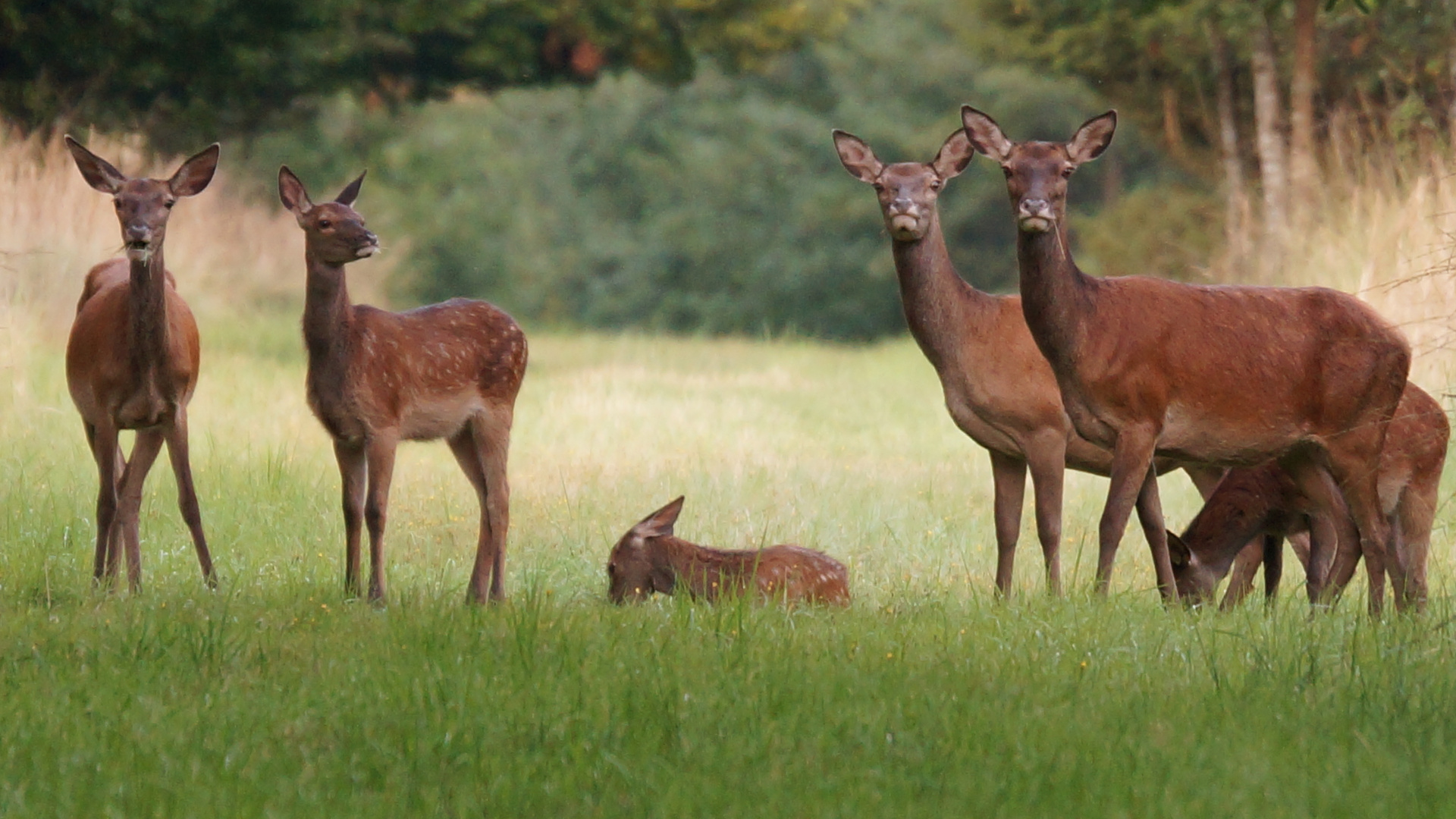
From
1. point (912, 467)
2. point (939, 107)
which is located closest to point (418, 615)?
point (912, 467)

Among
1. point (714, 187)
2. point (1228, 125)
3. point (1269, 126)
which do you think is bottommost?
point (1269, 126)

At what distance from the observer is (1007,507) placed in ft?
28.3

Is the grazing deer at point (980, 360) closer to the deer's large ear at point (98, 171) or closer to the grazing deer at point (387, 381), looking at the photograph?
the grazing deer at point (387, 381)

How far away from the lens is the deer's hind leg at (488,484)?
8.30 m

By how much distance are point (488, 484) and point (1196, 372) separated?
10.3 ft

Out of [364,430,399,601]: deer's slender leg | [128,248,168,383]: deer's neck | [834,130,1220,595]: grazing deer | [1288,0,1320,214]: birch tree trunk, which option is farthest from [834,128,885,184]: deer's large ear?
[1288,0,1320,214]: birch tree trunk

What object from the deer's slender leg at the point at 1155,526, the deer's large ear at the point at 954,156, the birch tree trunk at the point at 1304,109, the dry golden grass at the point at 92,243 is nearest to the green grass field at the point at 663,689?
the deer's slender leg at the point at 1155,526

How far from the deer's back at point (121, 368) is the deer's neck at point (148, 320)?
0.09ft

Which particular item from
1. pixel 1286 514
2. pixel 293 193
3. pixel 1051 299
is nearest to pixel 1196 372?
pixel 1051 299

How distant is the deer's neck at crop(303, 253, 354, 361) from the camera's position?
7.93 metres

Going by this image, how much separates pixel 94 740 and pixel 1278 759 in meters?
3.20

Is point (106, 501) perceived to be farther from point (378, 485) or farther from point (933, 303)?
point (933, 303)

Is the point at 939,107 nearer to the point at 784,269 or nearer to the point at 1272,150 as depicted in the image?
the point at 784,269

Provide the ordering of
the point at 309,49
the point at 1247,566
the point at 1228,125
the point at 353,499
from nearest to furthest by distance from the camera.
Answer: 1. the point at 353,499
2. the point at 1247,566
3. the point at 309,49
4. the point at 1228,125
